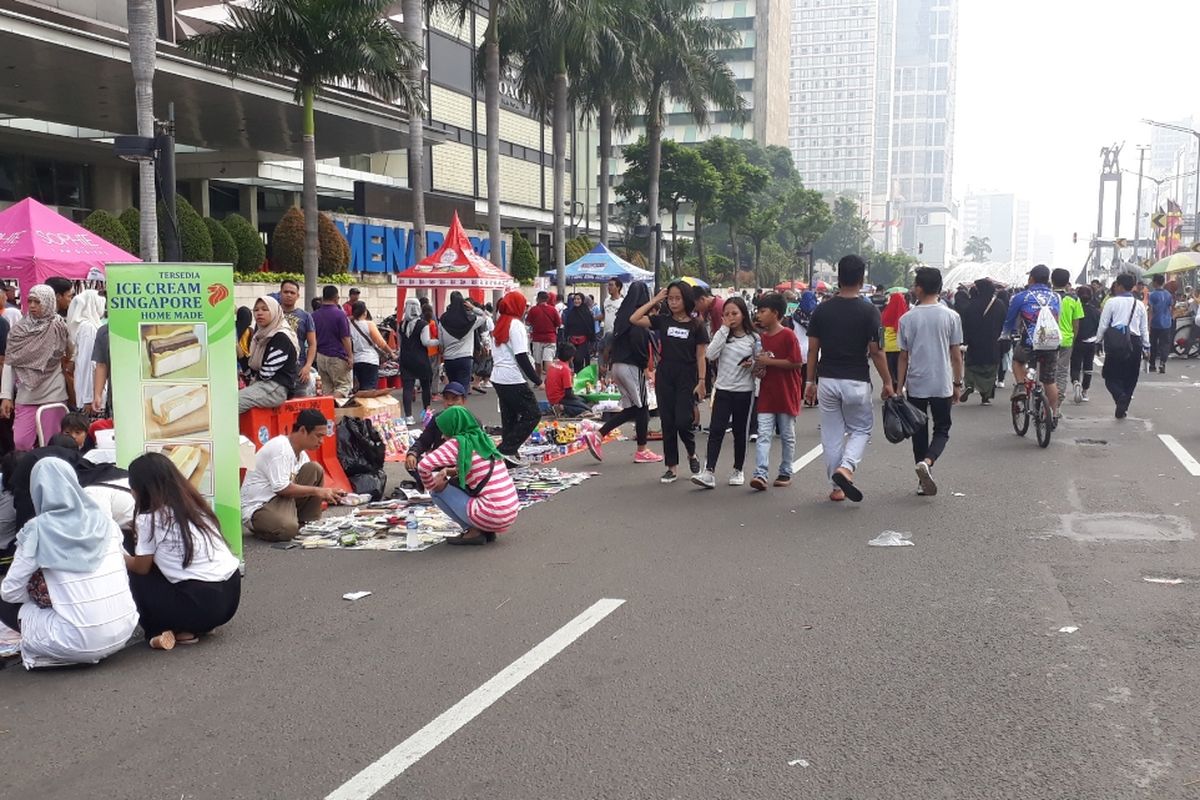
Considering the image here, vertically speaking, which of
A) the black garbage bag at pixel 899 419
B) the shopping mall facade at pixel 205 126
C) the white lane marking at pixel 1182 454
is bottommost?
the white lane marking at pixel 1182 454

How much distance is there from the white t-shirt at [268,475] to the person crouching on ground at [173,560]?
268cm

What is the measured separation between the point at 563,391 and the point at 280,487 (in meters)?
7.90

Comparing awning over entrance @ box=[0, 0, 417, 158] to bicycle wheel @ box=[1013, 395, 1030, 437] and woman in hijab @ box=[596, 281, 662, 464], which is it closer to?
woman in hijab @ box=[596, 281, 662, 464]

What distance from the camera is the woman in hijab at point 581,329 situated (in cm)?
2089

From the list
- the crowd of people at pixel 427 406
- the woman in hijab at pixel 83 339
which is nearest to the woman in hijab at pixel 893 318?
the crowd of people at pixel 427 406

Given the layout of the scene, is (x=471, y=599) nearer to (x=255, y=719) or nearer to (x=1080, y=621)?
(x=255, y=719)

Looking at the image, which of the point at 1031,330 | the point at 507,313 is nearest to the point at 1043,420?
the point at 1031,330

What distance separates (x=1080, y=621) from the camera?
20.4 feet

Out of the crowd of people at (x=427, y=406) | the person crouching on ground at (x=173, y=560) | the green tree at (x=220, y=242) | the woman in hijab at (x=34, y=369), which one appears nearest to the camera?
the crowd of people at (x=427, y=406)

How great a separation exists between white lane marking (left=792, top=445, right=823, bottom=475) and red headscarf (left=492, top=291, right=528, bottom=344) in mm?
3208

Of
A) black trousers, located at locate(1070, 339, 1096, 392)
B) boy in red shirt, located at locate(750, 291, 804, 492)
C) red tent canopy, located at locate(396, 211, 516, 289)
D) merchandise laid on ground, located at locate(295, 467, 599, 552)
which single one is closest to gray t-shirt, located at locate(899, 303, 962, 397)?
boy in red shirt, located at locate(750, 291, 804, 492)

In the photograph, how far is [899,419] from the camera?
9742 millimetres

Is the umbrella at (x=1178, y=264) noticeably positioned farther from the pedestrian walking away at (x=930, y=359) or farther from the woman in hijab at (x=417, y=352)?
the pedestrian walking away at (x=930, y=359)

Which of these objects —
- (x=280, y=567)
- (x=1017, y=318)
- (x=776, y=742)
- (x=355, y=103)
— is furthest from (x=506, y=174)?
(x=776, y=742)
